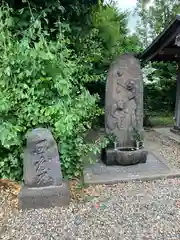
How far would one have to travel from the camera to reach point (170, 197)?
10.5 ft

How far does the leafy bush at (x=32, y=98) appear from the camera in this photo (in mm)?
3084

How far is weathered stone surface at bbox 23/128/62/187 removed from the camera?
2910 millimetres

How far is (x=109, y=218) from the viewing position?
2670mm

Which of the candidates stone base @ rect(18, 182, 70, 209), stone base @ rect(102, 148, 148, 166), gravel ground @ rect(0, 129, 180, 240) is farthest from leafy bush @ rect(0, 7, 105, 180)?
stone base @ rect(102, 148, 148, 166)

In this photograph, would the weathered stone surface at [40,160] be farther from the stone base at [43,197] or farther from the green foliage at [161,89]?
the green foliage at [161,89]

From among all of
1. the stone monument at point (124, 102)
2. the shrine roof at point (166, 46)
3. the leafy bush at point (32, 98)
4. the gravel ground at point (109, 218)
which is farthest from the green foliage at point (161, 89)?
the leafy bush at point (32, 98)

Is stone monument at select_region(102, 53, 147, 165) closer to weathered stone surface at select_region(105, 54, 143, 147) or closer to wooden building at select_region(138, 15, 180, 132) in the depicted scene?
weathered stone surface at select_region(105, 54, 143, 147)

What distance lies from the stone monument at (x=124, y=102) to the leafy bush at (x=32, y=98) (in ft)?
3.96

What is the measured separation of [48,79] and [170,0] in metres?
17.5

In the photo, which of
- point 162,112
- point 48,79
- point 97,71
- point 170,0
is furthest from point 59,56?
point 170,0

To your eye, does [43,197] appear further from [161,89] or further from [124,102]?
[161,89]

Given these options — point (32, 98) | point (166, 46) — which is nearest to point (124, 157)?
point (32, 98)

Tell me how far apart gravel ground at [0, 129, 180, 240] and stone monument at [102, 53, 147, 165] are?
1238 millimetres

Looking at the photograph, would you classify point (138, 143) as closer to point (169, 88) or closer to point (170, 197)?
point (170, 197)
